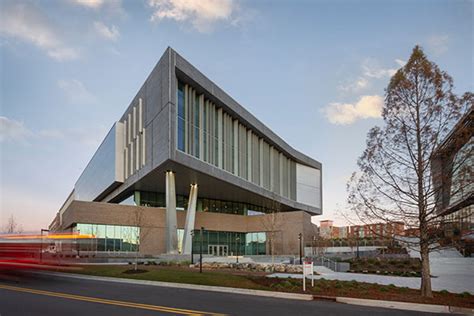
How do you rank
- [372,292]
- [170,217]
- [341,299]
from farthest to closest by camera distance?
1. [170,217]
2. [372,292]
3. [341,299]

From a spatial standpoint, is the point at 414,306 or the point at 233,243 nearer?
the point at 414,306

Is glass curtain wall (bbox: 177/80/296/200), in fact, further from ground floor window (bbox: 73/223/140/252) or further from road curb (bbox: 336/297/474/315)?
road curb (bbox: 336/297/474/315)

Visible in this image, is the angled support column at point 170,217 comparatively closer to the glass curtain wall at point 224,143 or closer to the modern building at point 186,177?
the modern building at point 186,177

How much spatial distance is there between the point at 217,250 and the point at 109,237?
1935 centimetres

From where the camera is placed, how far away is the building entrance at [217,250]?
6592 centimetres

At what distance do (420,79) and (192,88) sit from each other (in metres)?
34.5

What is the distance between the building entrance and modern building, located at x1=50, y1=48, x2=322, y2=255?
0.16m

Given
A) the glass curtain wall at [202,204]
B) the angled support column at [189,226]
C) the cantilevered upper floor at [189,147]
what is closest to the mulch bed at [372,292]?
the cantilevered upper floor at [189,147]

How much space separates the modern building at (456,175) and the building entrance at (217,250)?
5196 centimetres

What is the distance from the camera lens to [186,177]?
5084 cm

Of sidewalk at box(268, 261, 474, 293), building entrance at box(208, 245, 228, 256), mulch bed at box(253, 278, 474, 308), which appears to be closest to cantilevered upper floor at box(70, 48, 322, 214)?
building entrance at box(208, 245, 228, 256)

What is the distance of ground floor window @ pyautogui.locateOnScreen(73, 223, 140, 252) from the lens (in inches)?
1991

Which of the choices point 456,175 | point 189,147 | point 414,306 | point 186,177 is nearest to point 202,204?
point 186,177

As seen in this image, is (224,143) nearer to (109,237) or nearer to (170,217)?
(170,217)
